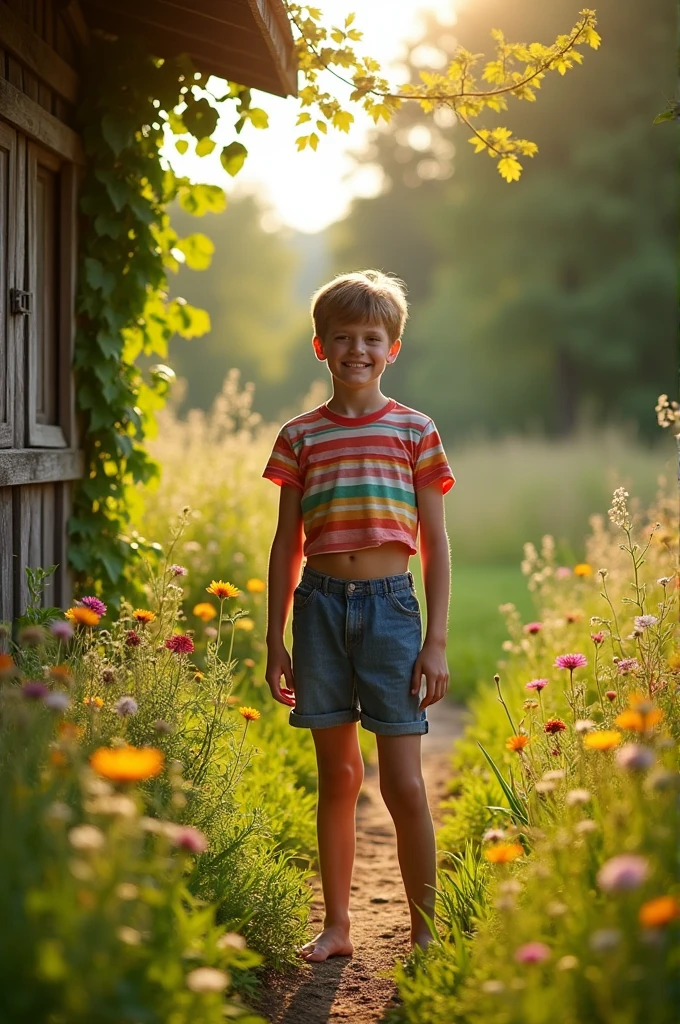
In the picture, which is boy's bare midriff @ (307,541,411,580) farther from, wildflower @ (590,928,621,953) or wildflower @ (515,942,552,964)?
wildflower @ (590,928,621,953)

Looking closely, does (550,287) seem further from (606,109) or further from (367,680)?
(367,680)

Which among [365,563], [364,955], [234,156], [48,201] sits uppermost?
[234,156]

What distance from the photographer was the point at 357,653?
290cm

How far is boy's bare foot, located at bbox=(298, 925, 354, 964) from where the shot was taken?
3033 millimetres

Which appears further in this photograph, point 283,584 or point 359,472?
point 283,584

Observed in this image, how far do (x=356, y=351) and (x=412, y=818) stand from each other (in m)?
1.32

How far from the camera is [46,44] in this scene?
401 cm

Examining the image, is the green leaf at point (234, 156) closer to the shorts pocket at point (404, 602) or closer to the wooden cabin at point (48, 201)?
the wooden cabin at point (48, 201)

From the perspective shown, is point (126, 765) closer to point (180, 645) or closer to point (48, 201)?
point (180, 645)

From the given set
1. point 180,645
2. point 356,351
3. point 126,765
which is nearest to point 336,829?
point 180,645

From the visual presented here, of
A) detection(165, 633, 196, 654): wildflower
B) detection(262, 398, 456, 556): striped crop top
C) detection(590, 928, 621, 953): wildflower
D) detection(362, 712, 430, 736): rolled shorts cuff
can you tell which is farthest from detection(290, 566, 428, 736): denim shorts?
detection(590, 928, 621, 953): wildflower

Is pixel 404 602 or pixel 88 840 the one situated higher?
pixel 404 602

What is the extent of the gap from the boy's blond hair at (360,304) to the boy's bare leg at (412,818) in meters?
1.18

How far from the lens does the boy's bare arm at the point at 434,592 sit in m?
2.90
